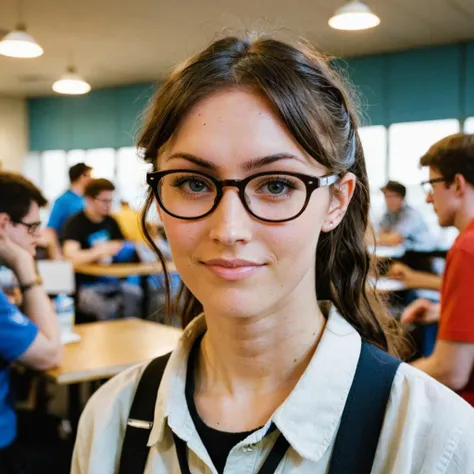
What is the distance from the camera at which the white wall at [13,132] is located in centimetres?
1173

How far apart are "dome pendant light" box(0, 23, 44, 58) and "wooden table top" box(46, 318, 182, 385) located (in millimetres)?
2884

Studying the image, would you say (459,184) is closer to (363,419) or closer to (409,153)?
(363,419)

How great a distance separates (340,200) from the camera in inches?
39.2

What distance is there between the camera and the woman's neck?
3.15ft

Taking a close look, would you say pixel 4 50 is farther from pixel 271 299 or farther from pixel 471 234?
pixel 271 299

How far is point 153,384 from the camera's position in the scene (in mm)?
1078

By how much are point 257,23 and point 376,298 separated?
577 mm

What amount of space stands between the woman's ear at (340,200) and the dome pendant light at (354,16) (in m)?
4.09

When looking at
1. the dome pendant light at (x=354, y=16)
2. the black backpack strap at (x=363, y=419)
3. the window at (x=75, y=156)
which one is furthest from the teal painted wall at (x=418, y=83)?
the black backpack strap at (x=363, y=419)

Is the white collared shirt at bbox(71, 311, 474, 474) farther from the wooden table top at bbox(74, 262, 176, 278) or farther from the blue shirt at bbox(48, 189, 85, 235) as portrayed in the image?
the blue shirt at bbox(48, 189, 85, 235)

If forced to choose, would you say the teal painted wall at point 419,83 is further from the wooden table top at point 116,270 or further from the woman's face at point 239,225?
the woman's face at point 239,225

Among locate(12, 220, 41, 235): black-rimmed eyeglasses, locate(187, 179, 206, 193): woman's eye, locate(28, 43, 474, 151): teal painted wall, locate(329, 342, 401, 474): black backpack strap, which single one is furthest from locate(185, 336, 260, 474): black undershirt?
locate(28, 43, 474, 151): teal painted wall

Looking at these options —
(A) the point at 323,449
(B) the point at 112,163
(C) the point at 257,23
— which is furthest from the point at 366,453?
(B) the point at 112,163

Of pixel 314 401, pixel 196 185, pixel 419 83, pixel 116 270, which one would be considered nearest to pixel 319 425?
pixel 314 401
